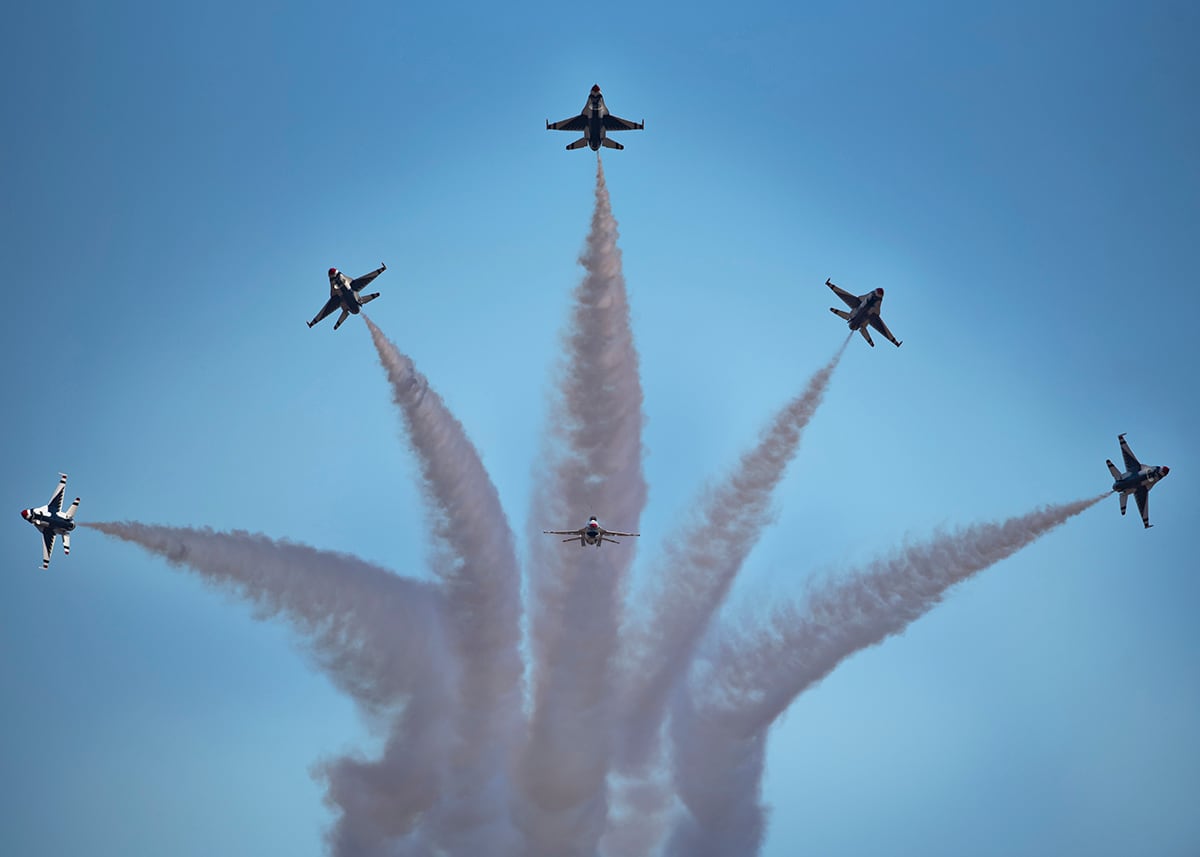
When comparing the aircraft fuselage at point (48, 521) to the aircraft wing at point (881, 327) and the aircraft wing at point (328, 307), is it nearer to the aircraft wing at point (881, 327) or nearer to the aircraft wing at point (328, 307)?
the aircraft wing at point (328, 307)

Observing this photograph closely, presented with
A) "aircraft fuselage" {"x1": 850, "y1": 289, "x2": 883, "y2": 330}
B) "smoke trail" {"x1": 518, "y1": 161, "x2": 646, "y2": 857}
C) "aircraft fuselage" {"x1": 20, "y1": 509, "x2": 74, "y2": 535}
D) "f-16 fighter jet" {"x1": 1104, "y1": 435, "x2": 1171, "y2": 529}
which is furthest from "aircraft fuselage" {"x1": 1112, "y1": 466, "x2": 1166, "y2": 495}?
"aircraft fuselage" {"x1": 20, "y1": 509, "x2": 74, "y2": 535}

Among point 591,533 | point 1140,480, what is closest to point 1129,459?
point 1140,480

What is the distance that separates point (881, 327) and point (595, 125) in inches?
692

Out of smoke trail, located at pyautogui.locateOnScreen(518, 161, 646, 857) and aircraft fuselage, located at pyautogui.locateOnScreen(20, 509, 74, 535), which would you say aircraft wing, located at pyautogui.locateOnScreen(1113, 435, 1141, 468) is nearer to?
aircraft fuselage, located at pyautogui.locateOnScreen(20, 509, 74, 535)

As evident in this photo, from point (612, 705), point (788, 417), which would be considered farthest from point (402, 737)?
point (788, 417)

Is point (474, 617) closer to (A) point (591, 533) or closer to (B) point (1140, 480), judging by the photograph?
(A) point (591, 533)

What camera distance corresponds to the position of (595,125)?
72.8 m

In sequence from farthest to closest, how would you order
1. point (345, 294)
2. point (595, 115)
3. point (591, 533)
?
point (345, 294)
point (591, 533)
point (595, 115)

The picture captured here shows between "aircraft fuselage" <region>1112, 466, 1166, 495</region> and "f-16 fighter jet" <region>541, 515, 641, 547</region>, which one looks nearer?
"f-16 fighter jet" <region>541, 515, 641, 547</region>

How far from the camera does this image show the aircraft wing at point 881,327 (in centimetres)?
7875

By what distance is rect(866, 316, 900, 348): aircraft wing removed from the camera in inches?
3100

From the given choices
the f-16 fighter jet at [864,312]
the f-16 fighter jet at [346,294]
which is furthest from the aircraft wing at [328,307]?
the f-16 fighter jet at [864,312]

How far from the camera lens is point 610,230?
76.1 meters

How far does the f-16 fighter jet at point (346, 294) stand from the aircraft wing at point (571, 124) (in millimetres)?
10771
